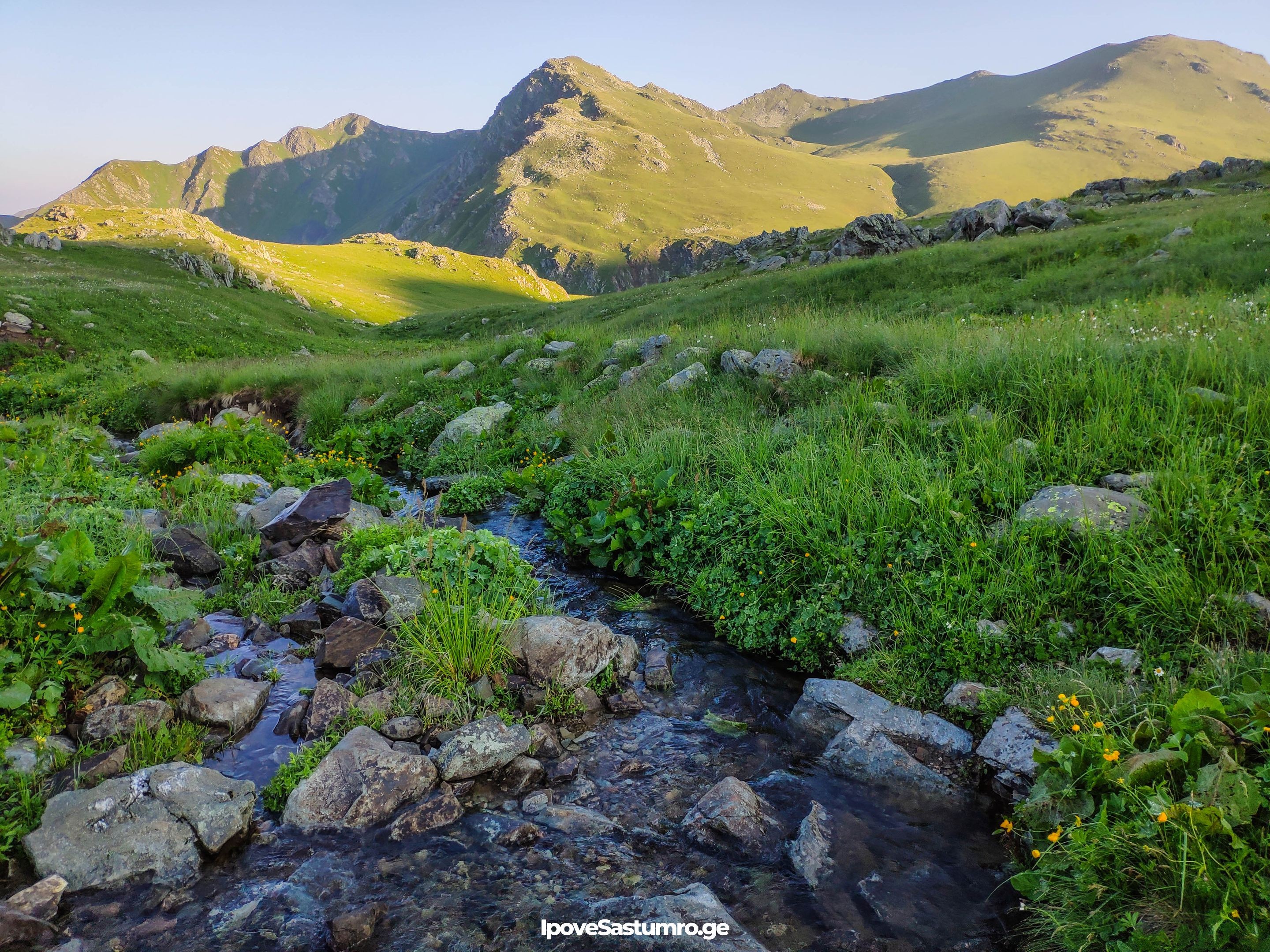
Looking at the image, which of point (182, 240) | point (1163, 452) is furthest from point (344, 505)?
point (182, 240)

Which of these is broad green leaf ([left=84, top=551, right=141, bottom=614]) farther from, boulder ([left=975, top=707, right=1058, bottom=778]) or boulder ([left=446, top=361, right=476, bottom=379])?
boulder ([left=446, top=361, right=476, bottom=379])

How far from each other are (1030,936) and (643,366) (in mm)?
12591

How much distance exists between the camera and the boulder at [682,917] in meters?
3.69

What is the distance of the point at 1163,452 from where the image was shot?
6789 mm

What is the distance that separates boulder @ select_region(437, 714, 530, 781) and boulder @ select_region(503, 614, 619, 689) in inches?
32.8

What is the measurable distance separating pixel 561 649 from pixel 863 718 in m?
2.81

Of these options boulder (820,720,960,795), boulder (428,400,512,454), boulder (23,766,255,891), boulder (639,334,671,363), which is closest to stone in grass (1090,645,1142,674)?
boulder (820,720,960,795)

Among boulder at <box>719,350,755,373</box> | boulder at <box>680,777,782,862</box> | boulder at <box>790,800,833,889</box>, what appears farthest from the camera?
boulder at <box>719,350,755,373</box>

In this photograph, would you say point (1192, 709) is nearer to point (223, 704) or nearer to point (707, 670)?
point (707, 670)

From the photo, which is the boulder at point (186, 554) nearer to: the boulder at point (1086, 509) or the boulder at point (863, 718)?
the boulder at point (863, 718)

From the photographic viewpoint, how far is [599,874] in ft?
14.0

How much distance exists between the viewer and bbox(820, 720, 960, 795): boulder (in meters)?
5.08

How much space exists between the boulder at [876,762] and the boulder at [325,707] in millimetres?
4128

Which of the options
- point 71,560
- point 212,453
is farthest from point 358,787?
point 212,453
